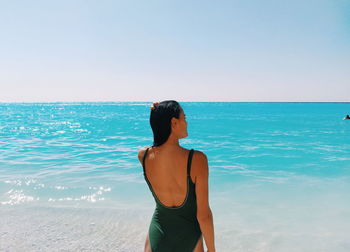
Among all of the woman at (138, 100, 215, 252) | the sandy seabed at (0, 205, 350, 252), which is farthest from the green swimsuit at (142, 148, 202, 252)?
the sandy seabed at (0, 205, 350, 252)

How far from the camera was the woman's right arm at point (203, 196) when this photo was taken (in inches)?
70.1

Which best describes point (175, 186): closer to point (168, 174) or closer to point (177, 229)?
point (168, 174)

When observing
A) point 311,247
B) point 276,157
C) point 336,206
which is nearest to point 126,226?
point 311,247

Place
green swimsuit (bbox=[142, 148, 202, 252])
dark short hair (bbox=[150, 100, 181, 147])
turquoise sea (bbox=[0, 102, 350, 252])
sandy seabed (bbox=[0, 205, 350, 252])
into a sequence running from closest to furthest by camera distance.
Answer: dark short hair (bbox=[150, 100, 181, 147])
green swimsuit (bbox=[142, 148, 202, 252])
sandy seabed (bbox=[0, 205, 350, 252])
turquoise sea (bbox=[0, 102, 350, 252])

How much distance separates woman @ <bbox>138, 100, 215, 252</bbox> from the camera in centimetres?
178

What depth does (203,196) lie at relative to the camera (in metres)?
1.83

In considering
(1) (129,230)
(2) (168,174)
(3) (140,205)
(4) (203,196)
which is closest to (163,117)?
(2) (168,174)

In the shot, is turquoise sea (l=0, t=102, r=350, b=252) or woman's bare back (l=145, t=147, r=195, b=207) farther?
turquoise sea (l=0, t=102, r=350, b=252)

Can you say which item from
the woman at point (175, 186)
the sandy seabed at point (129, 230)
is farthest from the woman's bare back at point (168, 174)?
the sandy seabed at point (129, 230)

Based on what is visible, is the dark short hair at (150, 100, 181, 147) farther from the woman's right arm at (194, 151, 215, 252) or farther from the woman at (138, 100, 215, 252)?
the woman's right arm at (194, 151, 215, 252)

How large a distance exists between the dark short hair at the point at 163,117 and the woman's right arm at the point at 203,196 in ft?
0.74


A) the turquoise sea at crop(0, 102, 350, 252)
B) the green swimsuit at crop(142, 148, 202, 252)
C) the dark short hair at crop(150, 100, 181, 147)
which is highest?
the dark short hair at crop(150, 100, 181, 147)

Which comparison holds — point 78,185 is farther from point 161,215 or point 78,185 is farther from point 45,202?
point 161,215

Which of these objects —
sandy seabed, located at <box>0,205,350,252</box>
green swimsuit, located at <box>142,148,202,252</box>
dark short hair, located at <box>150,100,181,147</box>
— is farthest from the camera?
sandy seabed, located at <box>0,205,350,252</box>
